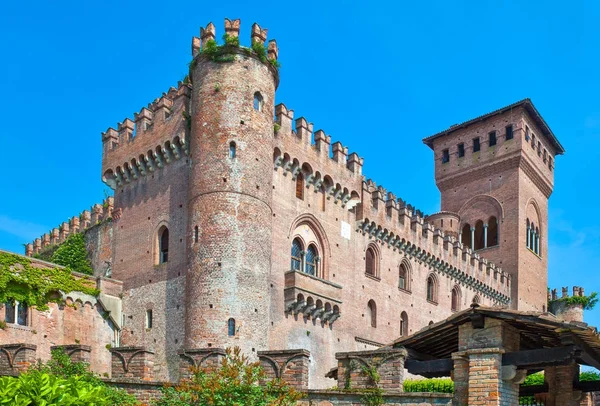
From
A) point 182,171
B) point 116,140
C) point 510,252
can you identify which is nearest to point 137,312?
point 182,171

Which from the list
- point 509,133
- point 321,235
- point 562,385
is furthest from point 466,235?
point 562,385

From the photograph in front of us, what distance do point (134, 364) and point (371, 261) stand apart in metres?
17.9

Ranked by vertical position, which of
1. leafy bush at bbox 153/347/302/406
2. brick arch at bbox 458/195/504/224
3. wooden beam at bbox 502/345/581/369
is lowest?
leafy bush at bbox 153/347/302/406

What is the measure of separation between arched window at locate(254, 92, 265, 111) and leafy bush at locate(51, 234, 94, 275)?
1035 cm

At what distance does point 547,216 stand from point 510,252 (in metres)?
6.13

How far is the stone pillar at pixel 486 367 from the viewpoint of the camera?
41.9 feet

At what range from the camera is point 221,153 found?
2734 centimetres

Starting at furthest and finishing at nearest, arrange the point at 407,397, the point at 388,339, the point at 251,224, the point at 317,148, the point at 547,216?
1. the point at 547,216
2. the point at 388,339
3. the point at 317,148
4. the point at 251,224
5. the point at 407,397

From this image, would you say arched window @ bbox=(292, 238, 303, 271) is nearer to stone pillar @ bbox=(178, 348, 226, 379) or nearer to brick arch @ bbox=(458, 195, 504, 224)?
stone pillar @ bbox=(178, 348, 226, 379)

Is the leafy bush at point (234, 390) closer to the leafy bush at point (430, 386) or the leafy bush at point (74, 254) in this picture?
the leafy bush at point (430, 386)

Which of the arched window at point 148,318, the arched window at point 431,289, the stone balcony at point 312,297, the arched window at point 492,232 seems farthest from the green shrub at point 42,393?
the arched window at point 492,232

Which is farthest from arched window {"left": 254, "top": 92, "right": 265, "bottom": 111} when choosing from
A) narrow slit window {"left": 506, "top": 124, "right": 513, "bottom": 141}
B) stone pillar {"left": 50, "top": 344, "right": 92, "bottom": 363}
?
narrow slit window {"left": 506, "top": 124, "right": 513, "bottom": 141}

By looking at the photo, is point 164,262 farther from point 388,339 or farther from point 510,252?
point 510,252

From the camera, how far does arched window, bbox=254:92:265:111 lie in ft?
93.1
